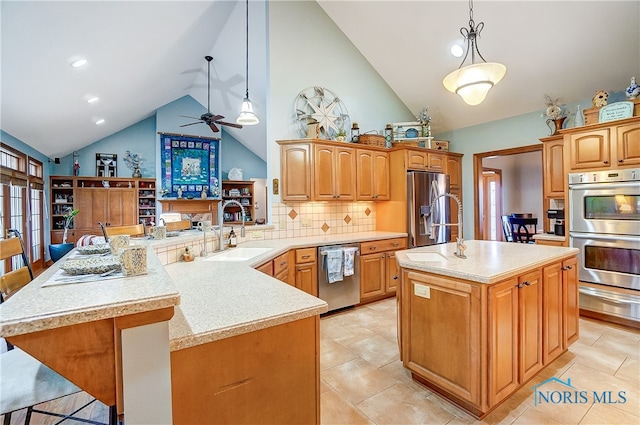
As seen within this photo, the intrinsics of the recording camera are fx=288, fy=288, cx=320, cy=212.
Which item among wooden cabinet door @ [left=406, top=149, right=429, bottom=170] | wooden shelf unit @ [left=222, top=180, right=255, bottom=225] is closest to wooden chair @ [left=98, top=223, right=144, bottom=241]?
wooden cabinet door @ [left=406, top=149, right=429, bottom=170]

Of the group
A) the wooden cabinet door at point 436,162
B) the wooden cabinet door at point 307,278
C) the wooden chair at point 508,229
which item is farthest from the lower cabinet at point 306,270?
the wooden chair at point 508,229

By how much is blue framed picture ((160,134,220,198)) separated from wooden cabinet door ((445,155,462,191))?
20.0 ft

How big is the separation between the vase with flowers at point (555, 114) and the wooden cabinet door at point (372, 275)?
2915mm

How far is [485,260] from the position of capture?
2039mm

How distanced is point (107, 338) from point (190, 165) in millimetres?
7863

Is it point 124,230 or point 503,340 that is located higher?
point 124,230

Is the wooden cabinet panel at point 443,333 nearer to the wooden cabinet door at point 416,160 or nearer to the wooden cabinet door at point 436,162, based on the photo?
the wooden cabinet door at point 416,160

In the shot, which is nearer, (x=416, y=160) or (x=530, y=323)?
(x=530, y=323)

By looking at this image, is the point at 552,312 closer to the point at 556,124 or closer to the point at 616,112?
the point at 616,112

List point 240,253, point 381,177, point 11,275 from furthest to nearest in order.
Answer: point 381,177, point 240,253, point 11,275

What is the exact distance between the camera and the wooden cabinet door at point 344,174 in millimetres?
3883

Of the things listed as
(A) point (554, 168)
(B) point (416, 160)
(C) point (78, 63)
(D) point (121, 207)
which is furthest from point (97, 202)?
(A) point (554, 168)

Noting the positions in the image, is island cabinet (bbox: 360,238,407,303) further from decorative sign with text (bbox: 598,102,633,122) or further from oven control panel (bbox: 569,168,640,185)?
decorative sign with text (bbox: 598,102,633,122)

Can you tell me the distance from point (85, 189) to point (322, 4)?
6.93m
